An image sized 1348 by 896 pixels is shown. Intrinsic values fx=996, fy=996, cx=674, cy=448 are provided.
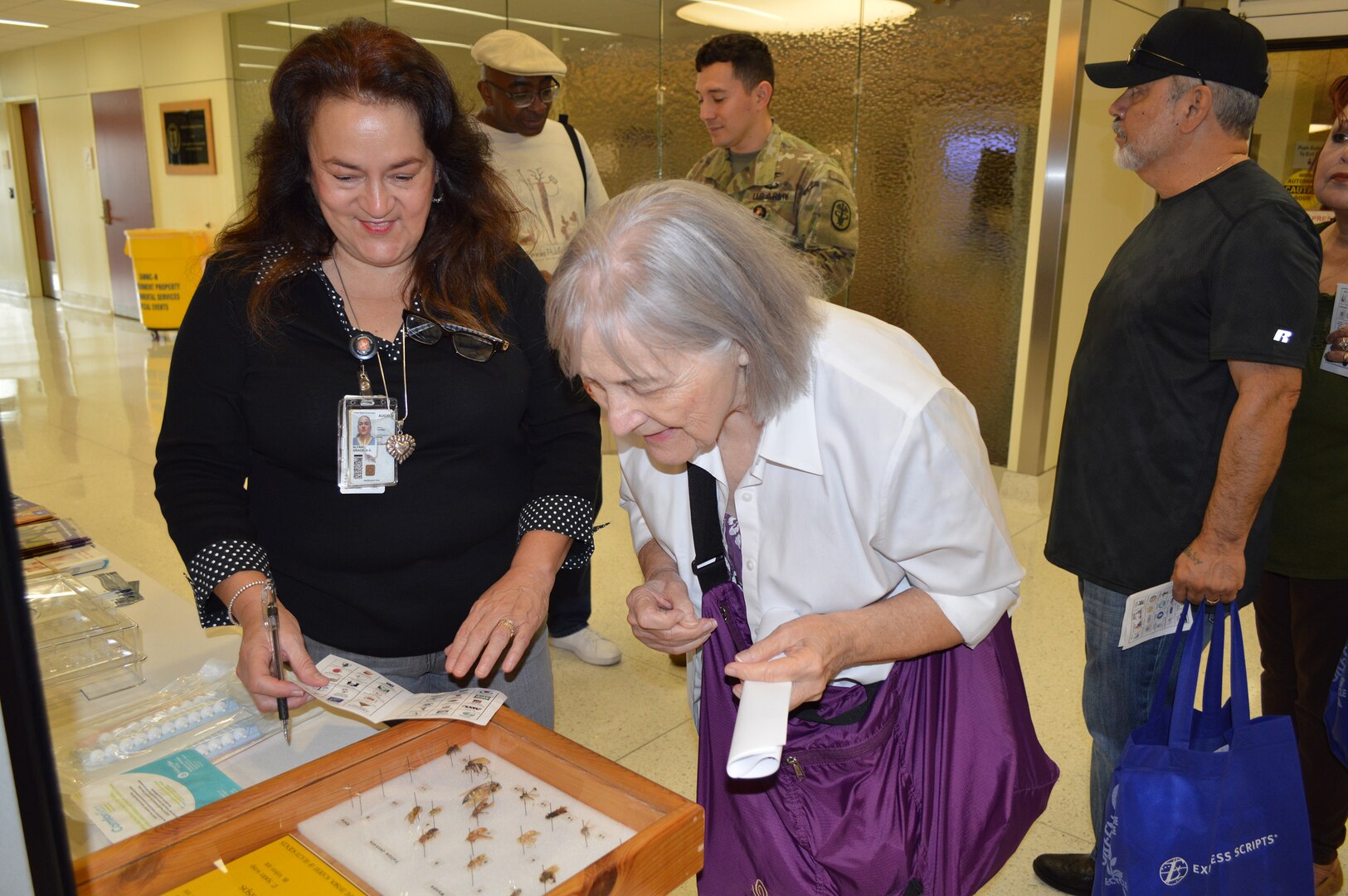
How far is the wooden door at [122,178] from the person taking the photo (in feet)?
33.0

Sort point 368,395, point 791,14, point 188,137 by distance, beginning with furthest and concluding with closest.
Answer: point 188,137 < point 791,14 < point 368,395

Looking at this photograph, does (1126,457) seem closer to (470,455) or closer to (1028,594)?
(470,455)

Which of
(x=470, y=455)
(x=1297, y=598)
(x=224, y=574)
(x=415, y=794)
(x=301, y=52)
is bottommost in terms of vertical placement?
(x=1297, y=598)

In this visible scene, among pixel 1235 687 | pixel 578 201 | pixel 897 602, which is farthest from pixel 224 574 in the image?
pixel 578 201

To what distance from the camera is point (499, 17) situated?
6516 mm

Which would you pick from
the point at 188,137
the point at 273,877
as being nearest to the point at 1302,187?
the point at 273,877

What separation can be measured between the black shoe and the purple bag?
3.72 feet

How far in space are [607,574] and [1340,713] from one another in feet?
8.37

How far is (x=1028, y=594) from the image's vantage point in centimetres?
365

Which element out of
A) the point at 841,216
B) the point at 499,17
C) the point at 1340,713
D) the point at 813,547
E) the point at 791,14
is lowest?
the point at 1340,713

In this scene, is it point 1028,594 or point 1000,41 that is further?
point 1000,41

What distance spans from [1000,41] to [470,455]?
3925mm

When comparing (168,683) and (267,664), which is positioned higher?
(267,664)

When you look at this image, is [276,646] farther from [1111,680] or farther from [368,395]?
[1111,680]
